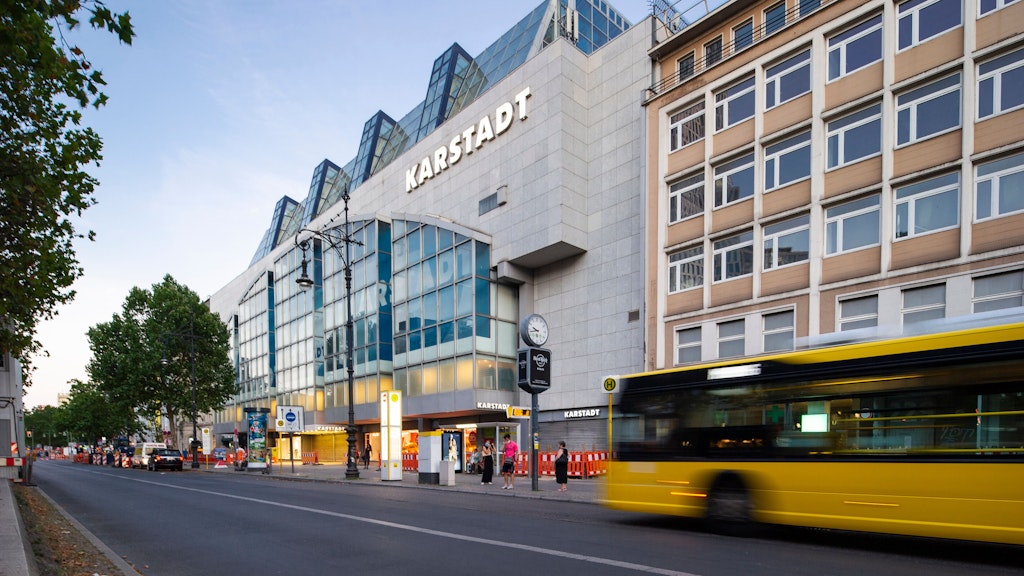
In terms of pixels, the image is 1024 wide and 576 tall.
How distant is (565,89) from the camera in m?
29.9

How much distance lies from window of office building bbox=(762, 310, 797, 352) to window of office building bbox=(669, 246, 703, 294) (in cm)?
321

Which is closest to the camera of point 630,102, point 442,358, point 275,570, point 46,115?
point 275,570

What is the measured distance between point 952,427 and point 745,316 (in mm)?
15183

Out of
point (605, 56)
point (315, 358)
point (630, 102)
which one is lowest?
point (315, 358)

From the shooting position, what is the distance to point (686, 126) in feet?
85.4

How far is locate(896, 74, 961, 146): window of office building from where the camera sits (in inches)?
723

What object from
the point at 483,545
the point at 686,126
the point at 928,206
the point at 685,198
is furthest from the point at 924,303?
the point at 483,545

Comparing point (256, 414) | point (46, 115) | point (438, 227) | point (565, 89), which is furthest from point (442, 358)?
point (46, 115)

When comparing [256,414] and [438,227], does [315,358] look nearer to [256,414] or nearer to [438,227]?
[256,414]

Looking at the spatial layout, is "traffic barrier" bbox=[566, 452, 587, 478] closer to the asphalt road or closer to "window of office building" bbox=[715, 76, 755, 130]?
the asphalt road

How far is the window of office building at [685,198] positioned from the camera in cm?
2523

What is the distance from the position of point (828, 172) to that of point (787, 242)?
2.64m

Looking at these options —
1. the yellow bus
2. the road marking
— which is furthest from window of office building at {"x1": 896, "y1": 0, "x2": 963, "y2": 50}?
the road marking

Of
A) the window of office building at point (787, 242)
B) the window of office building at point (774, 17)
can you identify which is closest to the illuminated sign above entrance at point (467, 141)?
the window of office building at point (774, 17)
